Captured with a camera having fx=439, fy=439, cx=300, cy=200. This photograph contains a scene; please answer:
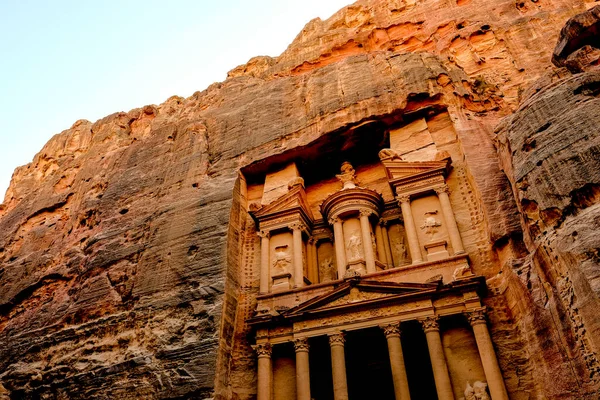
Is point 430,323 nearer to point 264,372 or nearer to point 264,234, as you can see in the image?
point 264,372

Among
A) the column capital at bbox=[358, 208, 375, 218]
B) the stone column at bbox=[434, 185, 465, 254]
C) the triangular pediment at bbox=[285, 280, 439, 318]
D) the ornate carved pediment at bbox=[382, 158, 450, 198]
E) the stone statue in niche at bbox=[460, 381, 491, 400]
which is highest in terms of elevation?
the ornate carved pediment at bbox=[382, 158, 450, 198]

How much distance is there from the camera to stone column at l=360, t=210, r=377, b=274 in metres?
10.7

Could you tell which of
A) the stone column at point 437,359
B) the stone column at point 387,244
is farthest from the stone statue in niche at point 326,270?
the stone column at point 437,359

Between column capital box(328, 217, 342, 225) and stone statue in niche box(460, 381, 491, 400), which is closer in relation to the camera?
stone statue in niche box(460, 381, 491, 400)

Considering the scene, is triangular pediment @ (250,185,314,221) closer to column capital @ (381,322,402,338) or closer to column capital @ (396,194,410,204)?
column capital @ (396,194,410,204)

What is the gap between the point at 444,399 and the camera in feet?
25.8

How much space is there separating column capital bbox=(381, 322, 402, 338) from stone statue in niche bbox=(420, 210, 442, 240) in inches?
100

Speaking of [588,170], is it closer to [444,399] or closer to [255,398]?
[444,399]

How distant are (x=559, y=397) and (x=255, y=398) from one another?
5899mm

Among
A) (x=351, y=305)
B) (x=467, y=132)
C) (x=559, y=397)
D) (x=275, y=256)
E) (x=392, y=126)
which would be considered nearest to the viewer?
(x=559, y=397)

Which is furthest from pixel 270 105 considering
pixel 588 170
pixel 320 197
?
pixel 588 170

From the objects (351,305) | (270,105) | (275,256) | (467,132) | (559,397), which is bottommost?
(559,397)

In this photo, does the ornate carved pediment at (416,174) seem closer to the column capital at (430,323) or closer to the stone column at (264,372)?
the column capital at (430,323)

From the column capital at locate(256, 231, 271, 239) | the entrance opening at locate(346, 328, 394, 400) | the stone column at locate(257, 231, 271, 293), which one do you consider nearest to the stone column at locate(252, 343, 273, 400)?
the stone column at locate(257, 231, 271, 293)
